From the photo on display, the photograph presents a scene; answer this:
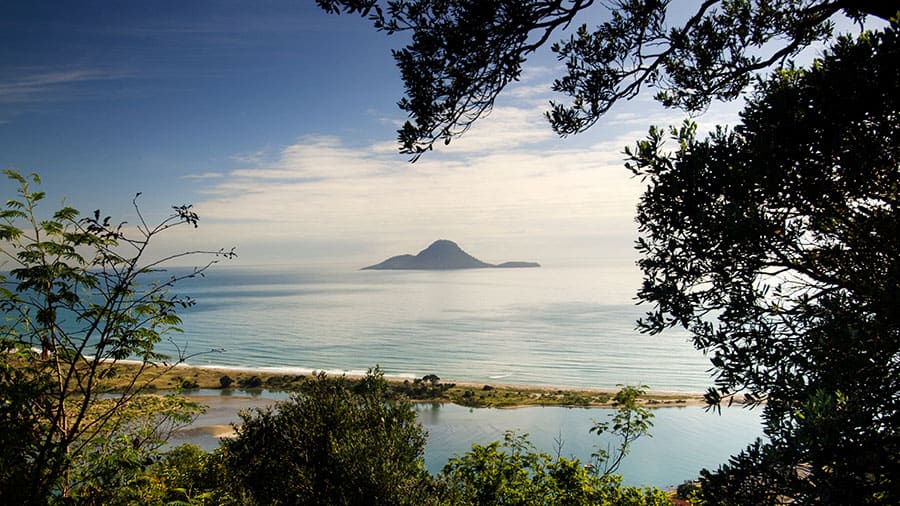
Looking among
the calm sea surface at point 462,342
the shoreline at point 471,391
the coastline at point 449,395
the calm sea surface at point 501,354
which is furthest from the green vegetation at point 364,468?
the calm sea surface at point 462,342

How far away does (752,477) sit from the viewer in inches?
125

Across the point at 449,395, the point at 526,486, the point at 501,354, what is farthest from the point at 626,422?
the point at 501,354

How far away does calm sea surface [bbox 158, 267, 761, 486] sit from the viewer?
38938 millimetres

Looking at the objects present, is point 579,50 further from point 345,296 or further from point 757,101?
point 345,296

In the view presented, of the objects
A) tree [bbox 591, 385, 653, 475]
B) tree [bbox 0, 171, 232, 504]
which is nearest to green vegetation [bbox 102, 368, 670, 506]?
tree [bbox 591, 385, 653, 475]

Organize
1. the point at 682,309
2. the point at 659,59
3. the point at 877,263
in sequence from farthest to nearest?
the point at 659,59, the point at 682,309, the point at 877,263

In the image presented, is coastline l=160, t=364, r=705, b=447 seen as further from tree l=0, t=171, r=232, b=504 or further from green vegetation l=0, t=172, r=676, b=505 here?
tree l=0, t=171, r=232, b=504

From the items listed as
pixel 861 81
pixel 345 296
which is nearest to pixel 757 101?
pixel 861 81

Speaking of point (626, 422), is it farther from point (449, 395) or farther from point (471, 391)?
point (471, 391)

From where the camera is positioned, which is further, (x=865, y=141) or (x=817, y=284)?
(x=817, y=284)

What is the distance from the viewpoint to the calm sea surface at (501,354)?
128ft

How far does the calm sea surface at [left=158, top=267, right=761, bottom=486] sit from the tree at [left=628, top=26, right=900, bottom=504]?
15.3 meters

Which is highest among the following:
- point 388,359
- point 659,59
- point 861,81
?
point 659,59

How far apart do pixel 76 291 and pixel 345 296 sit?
170021 millimetres
